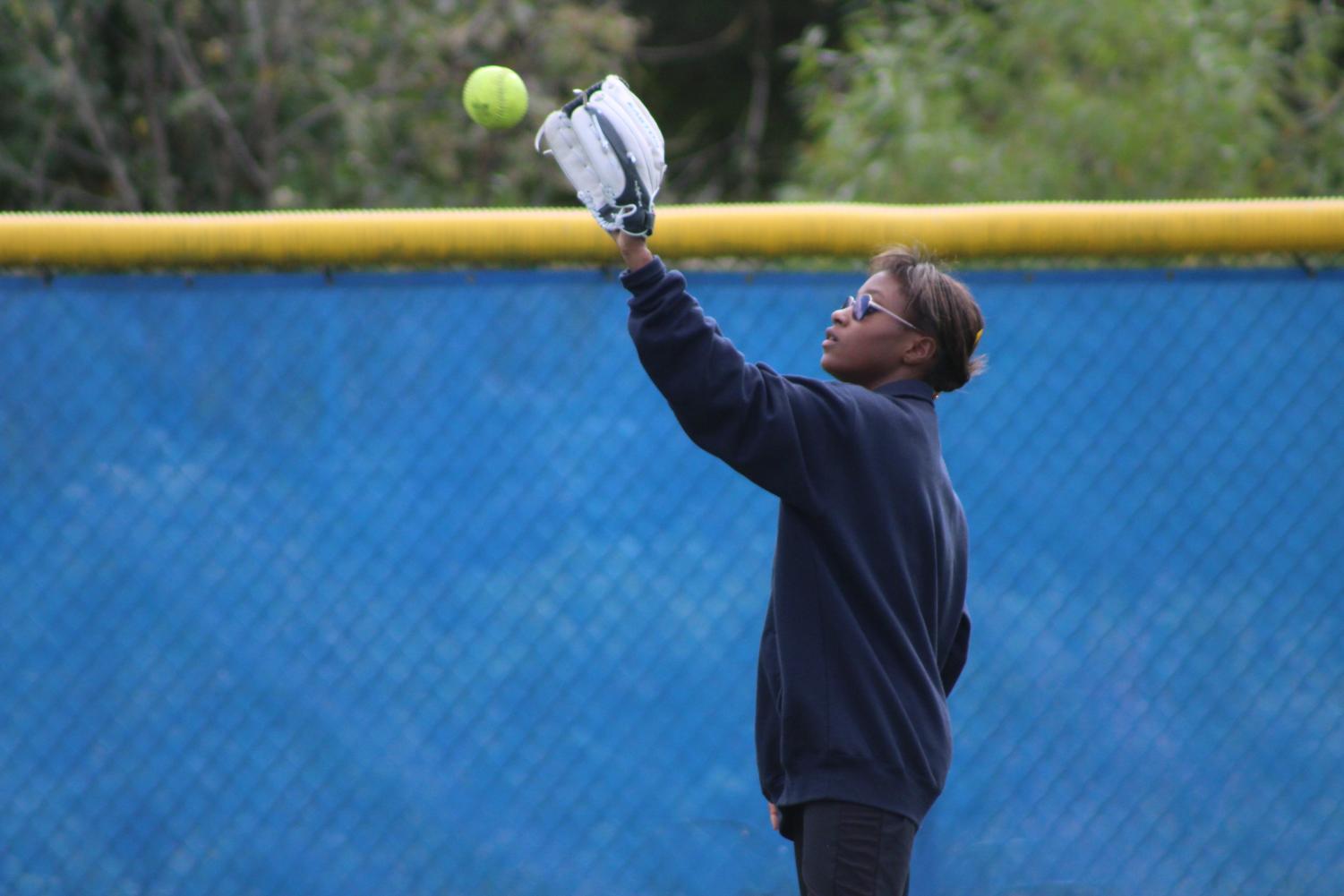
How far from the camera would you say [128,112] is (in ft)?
26.3

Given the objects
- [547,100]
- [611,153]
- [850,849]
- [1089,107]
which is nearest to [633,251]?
[611,153]

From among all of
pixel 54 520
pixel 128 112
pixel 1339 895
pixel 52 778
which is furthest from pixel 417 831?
pixel 128 112

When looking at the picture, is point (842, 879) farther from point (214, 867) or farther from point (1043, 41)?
point (1043, 41)

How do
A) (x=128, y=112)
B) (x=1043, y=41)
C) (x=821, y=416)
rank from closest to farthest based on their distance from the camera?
1. (x=821, y=416)
2. (x=1043, y=41)
3. (x=128, y=112)

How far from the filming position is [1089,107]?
6605 millimetres

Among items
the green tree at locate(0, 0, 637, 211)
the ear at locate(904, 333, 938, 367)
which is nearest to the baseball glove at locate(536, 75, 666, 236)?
the ear at locate(904, 333, 938, 367)

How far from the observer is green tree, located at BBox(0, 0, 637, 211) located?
757 centimetres

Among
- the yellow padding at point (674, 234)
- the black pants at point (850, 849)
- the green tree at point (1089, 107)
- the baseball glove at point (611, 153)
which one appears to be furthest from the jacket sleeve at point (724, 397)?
the green tree at point (1089, 107)

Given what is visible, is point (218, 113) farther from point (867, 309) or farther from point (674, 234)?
point (867, 309)

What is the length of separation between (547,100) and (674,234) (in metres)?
5.54

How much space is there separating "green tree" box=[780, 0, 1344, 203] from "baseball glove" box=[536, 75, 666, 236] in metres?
4.52

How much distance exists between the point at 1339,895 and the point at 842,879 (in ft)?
6.14

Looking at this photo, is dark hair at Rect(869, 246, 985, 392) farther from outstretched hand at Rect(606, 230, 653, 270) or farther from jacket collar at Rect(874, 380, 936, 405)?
outstretched hand at Rect(606, 230, 653, 270)

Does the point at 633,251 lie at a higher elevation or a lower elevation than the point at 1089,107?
higher
